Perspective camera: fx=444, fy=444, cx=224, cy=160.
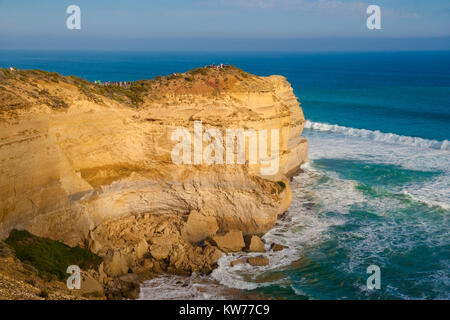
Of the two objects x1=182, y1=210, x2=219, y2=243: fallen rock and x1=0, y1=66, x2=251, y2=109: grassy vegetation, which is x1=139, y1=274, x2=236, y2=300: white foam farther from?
x1=0, y1=66, x2=251, y2=109: grassy vegetation

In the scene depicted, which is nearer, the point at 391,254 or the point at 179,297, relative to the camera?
the point at 179,297

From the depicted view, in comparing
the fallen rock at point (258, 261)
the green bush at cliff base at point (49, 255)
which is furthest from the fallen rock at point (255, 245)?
the green bush at cliff base at point (49, 255)

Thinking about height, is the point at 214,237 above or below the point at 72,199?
below

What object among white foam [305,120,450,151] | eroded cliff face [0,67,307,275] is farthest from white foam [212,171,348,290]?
white foam [305,120,450,151]

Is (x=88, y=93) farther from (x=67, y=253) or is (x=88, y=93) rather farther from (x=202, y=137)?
(x=67, y=253)

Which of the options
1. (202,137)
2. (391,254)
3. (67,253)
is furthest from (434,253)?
(67,253)

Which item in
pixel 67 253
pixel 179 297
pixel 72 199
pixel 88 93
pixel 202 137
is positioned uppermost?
pixel 88 93

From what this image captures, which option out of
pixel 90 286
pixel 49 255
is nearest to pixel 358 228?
pixel 90 286

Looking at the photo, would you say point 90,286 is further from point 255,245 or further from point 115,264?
point 255,245
